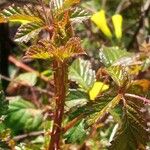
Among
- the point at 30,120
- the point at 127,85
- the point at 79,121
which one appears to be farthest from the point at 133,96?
the point at 30,120

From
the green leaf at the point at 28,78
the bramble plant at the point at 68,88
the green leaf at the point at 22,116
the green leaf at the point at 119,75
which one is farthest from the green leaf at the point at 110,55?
the green leaf at the point at 28,78

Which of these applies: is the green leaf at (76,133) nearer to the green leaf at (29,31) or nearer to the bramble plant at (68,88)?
the bramble plant at (68,88)

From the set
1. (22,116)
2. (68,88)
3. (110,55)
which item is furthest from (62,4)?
(22,116)

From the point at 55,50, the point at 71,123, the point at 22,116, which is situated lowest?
the point at 22,116

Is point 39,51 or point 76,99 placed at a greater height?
point 39,51

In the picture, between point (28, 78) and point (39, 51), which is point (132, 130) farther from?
point (28, 78)

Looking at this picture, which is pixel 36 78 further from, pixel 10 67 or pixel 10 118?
pixel 10 67
